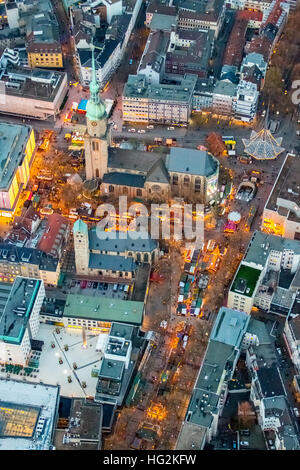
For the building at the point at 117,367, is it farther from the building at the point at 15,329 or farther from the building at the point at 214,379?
the building at the point at 15,329

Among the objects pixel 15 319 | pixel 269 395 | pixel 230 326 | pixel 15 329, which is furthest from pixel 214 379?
pixel 15 319

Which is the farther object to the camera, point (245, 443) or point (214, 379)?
point (214, 379)

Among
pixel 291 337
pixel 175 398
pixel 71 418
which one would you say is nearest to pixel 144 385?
pixel 175 398

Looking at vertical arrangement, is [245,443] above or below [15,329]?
below

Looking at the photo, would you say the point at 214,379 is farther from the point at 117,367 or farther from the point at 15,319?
the point at 15,319

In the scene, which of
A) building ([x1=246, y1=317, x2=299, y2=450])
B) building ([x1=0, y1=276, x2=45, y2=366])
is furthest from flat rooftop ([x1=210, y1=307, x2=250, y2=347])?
building ([x1=0, y1=276, x2=45, y2=366])

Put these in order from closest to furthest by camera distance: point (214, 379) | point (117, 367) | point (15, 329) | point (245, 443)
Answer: point (245, 443), point (214, 379), point (117, 367), point (15, 329)

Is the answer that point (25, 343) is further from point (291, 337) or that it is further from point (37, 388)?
point (291, 337)
